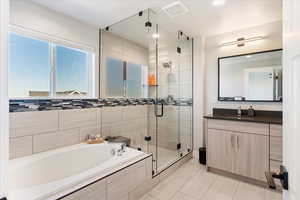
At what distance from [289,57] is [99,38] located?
268cm

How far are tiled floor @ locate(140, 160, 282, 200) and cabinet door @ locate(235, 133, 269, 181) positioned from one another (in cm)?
20

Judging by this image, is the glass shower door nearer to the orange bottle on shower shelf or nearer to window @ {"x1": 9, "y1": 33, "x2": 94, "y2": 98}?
the orange bottle on shower shelf

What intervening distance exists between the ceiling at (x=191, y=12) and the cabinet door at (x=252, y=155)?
1.80 metres

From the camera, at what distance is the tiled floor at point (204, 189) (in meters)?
1.88

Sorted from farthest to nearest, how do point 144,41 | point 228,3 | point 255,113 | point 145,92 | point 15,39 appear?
point 145,92
point 144,41
point 255,113
point 228,3
point 15,39

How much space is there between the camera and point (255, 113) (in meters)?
2.54

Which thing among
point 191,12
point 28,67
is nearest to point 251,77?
A: point 191,12

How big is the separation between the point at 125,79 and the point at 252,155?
254 centimetres

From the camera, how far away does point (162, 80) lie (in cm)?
290

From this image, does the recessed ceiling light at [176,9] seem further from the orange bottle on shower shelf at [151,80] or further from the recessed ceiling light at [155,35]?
the orange bottle on shower shelf at [151,80]

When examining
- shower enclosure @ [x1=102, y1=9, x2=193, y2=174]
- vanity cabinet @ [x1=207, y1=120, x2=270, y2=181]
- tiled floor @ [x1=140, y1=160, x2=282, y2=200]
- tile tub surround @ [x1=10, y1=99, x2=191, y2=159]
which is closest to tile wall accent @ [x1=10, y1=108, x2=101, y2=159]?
tile tub surround @ [x1=10, y1=99, x2=191, y2=159]

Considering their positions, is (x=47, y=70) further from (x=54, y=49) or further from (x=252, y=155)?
(x=252, y=155)

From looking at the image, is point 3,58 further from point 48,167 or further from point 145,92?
point 145,92

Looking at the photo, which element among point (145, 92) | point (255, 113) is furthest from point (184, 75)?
point (255, 113)
